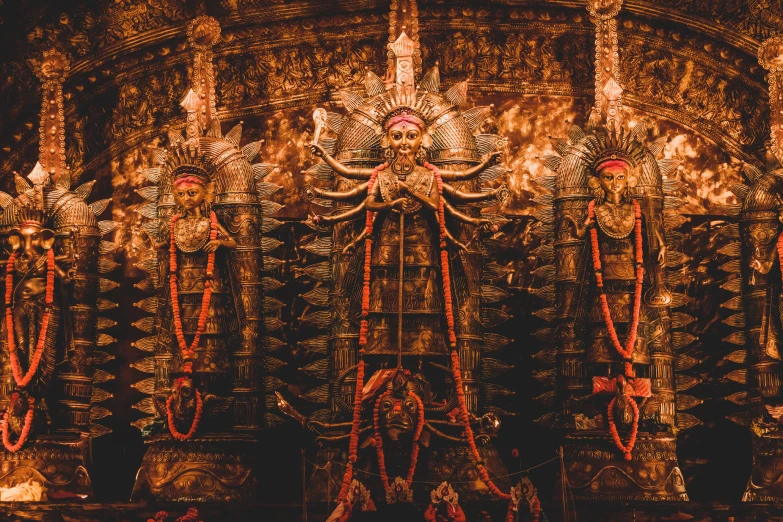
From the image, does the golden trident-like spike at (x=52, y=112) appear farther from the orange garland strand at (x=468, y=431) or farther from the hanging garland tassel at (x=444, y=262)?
the orange garland strand at (x=468, y=431)

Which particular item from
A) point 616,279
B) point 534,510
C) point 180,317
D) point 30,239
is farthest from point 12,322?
point 616,279

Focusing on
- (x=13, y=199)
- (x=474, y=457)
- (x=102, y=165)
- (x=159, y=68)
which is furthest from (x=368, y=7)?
(x=474, y=457)

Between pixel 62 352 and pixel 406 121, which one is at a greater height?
pixel 406 121

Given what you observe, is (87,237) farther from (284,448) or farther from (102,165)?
(284,448)

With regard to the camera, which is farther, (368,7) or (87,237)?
(368,7)

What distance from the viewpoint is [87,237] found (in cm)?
834

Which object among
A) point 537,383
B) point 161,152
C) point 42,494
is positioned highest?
point 161,152

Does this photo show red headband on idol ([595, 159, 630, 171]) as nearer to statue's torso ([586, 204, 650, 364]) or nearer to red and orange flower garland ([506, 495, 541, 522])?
statue's torso ([586, 204, 650, 364])

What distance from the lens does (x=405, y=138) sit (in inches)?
303

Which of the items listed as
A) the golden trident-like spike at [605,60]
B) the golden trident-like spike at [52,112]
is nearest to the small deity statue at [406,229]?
the golden trident-like spike at [605,60]

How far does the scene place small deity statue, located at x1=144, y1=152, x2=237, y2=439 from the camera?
308 inches

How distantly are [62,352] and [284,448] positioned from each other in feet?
4.95

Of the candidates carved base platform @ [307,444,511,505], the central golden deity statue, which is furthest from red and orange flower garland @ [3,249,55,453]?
carved base platform @ [307,444,511,505]

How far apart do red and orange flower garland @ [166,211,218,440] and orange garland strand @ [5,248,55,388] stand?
750mm
